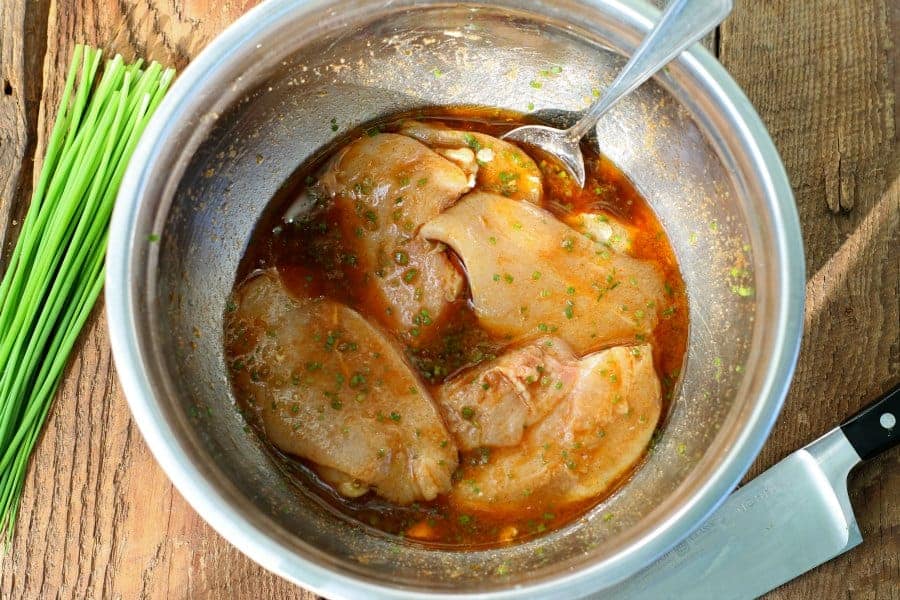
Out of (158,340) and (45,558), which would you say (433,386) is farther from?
(45,558)

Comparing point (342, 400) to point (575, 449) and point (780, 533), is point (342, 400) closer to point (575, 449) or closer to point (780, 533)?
point (575, 449)

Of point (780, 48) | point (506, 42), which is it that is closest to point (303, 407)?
point (506, 42)

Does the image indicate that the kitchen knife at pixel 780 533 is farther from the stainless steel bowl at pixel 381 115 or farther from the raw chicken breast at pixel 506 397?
the raw chicken breast at pixel 506 397

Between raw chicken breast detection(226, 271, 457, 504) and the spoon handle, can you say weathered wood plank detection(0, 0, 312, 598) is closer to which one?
raw chicken breast detection(226, 271, 457, 504)

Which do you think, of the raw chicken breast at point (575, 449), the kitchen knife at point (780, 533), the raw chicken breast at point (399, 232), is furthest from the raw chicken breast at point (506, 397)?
the kitchen knife at point (780, 533)

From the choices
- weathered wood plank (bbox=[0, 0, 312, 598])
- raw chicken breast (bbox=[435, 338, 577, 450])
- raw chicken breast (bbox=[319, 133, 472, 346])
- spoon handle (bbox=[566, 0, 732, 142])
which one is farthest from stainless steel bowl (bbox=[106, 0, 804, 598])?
weathered wood plank (bbox=[0, 0, 312, 598])

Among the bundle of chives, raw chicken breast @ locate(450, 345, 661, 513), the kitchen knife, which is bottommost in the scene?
the kitchen knife
